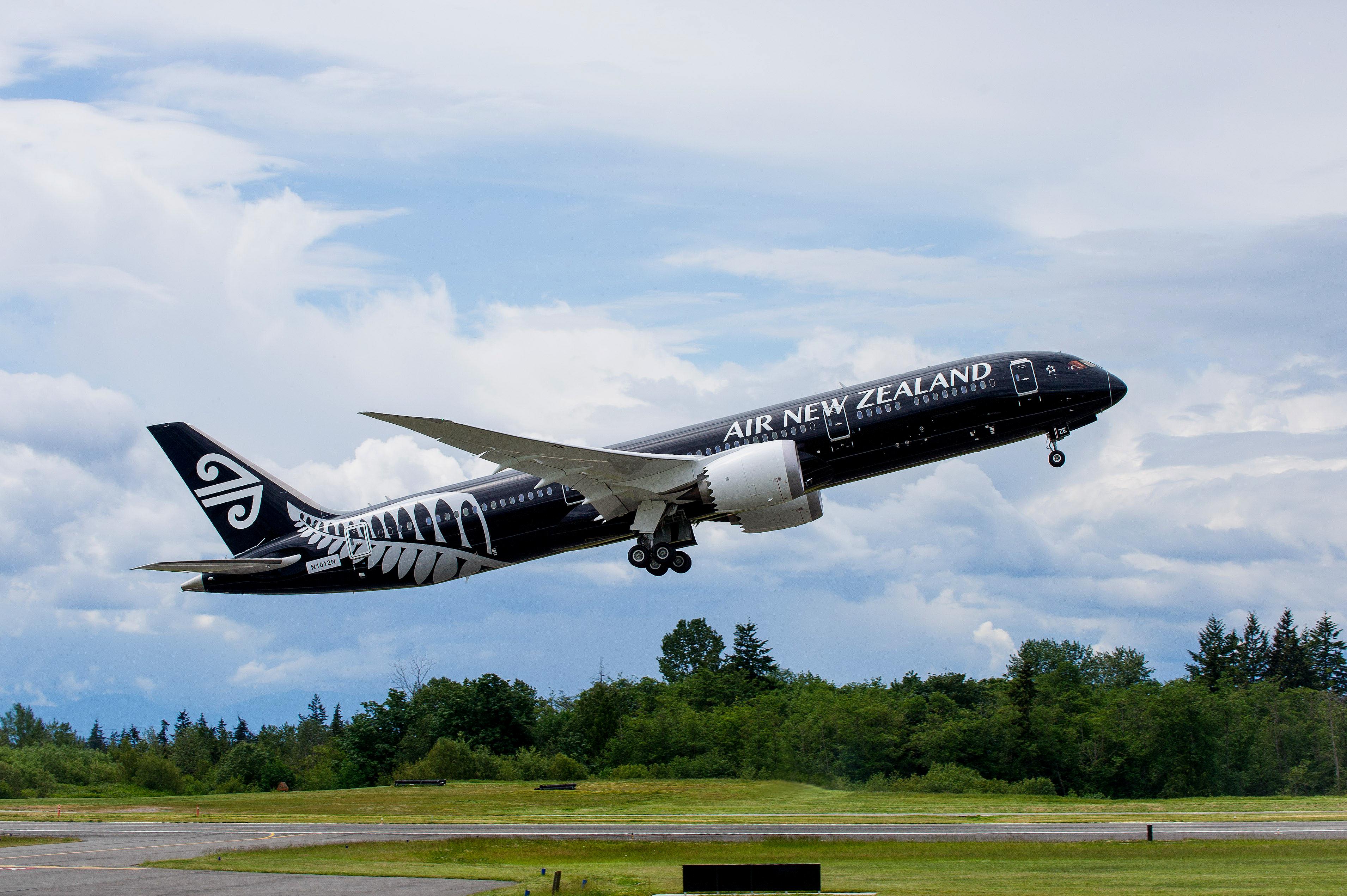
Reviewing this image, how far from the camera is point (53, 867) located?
142ft

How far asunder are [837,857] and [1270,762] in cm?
7676

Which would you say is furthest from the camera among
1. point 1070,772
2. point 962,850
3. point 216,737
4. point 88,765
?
point 216,737

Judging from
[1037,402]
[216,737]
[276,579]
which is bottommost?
[216,737]

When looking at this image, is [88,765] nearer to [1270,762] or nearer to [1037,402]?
[1037,402]

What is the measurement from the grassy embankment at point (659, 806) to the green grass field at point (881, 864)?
11.6 meters

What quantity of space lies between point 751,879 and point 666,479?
14.1m

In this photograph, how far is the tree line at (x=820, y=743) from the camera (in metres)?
91.4

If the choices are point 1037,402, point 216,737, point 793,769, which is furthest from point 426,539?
point 216,737

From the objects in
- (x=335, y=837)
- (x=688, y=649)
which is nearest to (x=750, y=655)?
(x=688, y=649)

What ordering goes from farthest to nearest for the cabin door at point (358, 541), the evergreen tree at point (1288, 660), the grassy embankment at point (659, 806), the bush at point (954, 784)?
the evergreen tree at point (1288, 660)
the bush at point (954, 784)
the grassy embankment at point (659, 806)
the cabin door at point (358, 541)

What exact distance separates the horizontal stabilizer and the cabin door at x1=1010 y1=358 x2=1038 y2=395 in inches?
1169

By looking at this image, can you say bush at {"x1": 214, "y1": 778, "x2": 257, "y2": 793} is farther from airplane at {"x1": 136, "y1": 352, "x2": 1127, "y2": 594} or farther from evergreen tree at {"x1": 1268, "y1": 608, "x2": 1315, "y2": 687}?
evergreen tree at {"x1": 1268, "y1": 608, "x2": 1315, "y2": 687}

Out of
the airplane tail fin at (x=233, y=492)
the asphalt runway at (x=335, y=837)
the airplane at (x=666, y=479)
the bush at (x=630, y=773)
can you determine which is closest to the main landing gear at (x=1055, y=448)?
the airplane at (x=666, y=479)

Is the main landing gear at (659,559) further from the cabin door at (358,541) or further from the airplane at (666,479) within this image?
the cabin door at (358,541)
